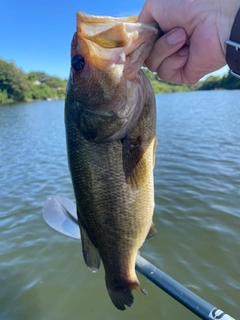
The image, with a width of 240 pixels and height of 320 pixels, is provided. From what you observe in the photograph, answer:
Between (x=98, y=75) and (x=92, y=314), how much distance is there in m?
3.50

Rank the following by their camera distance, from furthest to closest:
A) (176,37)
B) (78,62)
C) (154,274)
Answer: (154,274)
(176,37)
(78,62)

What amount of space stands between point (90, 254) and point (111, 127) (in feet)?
3.15

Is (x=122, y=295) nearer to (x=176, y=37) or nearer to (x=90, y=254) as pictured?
(x=90, y=254)

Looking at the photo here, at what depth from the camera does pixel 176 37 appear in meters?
1.92

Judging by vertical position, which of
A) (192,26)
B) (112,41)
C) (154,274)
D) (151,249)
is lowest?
(151,249)

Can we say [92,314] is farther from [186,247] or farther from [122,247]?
[122,247]

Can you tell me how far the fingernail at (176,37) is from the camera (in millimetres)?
1904

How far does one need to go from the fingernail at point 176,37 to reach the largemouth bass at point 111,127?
5.4 inches

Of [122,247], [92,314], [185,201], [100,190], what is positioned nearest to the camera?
[100,190]

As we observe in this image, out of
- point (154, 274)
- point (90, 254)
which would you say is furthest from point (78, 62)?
point (154, 274)

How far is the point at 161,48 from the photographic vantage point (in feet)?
6.40

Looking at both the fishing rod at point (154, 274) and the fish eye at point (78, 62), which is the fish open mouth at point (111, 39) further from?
the fishing rod at point (154, 274)

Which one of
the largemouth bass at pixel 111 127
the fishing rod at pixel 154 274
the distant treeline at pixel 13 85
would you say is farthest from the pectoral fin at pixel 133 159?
the distant treeline at pixel 13 85

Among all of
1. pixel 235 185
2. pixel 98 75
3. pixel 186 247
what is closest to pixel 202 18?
pixel 98 75
